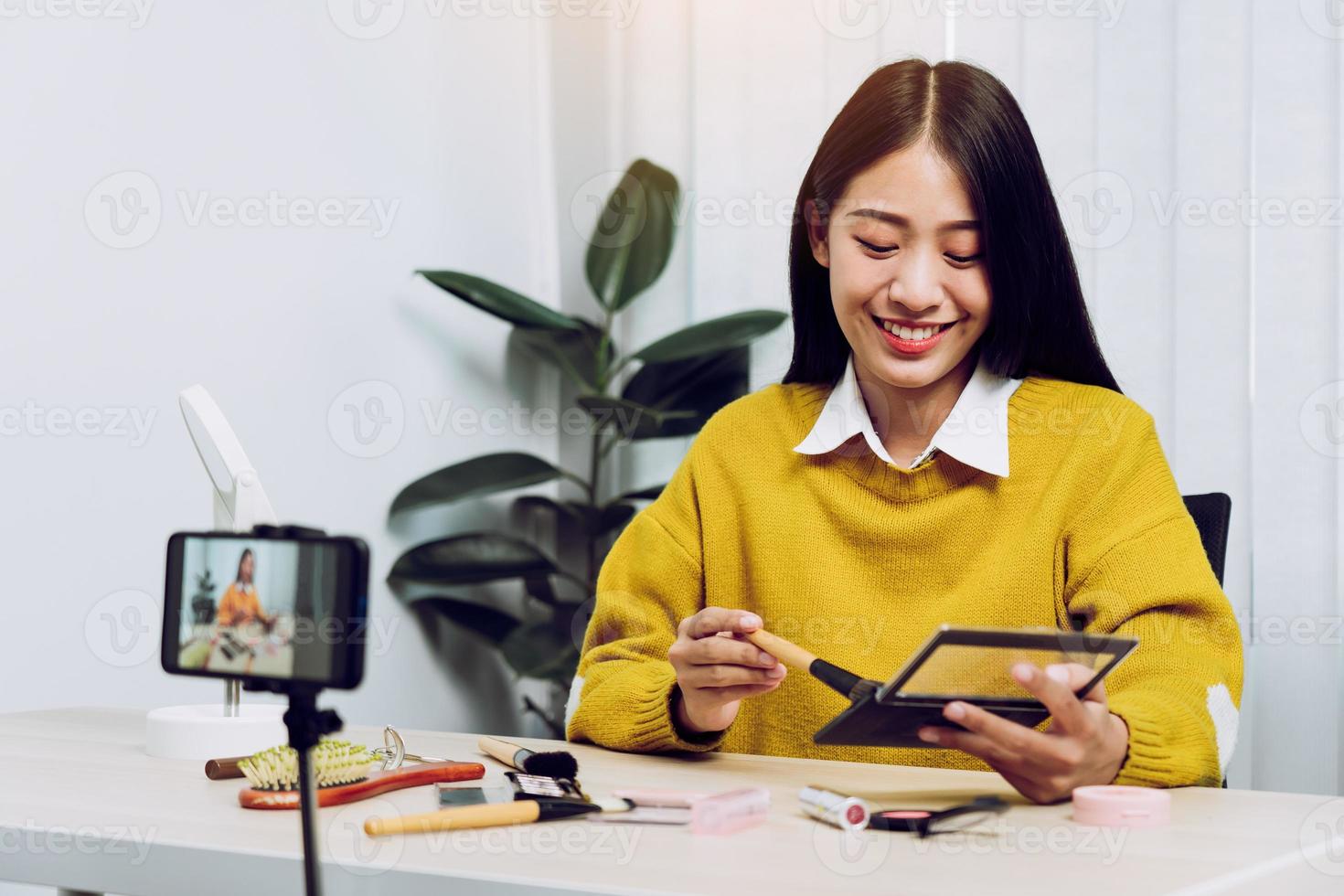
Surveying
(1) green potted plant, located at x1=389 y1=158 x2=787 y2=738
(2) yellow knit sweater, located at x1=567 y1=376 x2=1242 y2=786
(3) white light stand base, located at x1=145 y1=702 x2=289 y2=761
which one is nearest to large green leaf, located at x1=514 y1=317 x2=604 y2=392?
(1) green potted plant, located at x1=389 y1=158 x2=787 y2=738

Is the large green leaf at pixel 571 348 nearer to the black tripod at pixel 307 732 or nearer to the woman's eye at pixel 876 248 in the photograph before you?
the woman's eye at pixel 876 248

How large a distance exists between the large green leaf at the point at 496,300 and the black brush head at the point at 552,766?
1545 millimetres

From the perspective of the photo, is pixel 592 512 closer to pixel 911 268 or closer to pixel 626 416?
pixel 626 416

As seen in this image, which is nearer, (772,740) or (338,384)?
(772,740)

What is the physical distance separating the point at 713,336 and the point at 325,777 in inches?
67.2

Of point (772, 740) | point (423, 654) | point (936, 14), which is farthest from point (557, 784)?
point (936, 14)

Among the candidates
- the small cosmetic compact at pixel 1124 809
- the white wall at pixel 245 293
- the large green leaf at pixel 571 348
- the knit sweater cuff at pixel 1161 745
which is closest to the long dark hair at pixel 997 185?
the knit sweater cuff at pixel 1161 745

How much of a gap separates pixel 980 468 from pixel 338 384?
4.24 ft

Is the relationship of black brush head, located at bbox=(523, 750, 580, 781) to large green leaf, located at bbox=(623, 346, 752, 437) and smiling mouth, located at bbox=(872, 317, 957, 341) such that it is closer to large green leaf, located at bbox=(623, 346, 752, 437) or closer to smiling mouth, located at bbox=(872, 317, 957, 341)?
smiling mouth, located at bbox=(872, 317, 957, 341)

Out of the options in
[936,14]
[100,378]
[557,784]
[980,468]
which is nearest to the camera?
[557,784]

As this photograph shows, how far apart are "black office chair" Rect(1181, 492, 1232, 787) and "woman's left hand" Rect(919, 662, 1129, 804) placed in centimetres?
54

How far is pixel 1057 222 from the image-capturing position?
1.34 metres

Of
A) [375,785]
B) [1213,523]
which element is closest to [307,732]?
[375,785]

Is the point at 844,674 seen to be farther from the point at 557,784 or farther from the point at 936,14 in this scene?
the point at 936,14
